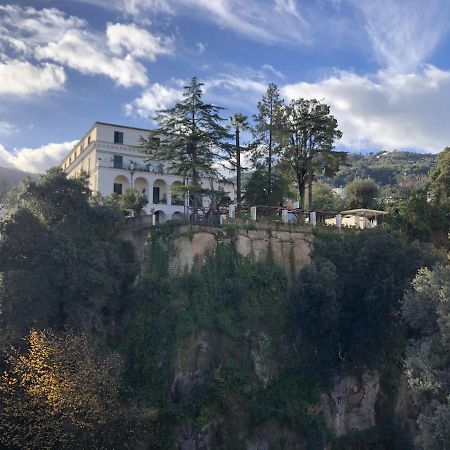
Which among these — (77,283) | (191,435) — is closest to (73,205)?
(77,283)

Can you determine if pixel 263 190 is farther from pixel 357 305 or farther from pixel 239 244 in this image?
pixel 357 305

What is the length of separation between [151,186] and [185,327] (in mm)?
20135

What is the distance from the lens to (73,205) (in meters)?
27.8

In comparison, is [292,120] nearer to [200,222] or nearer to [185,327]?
[200,222]

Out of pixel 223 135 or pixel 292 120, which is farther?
pixel 292 120

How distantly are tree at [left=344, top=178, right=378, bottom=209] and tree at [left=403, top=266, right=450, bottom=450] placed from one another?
2311cm

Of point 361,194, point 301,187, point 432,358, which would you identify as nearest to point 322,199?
point 361,194

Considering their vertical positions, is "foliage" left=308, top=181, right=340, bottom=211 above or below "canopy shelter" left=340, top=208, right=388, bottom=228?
above

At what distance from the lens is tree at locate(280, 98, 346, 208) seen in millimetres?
35375

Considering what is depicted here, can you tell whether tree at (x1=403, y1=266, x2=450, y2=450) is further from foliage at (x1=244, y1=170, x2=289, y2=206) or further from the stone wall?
foliage at (x1=244, y1=170, x2=289, y2=206)

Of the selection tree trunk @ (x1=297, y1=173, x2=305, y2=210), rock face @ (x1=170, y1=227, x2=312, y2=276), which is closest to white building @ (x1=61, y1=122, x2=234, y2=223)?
tree trunk @ (x1=297, y1=173, x2=305, y2=210)

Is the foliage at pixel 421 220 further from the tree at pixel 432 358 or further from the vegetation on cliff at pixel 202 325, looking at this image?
the tree at pixel 432 358

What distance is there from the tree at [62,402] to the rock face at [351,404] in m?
9.58

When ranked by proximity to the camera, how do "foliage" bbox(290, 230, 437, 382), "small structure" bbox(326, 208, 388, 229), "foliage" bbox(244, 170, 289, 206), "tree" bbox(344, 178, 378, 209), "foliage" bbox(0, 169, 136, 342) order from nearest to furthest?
"foliage" bbox(0, 169, 136, 342)
"foliage" bbox(290, 230, 437, 382)
"small structure" bbox(326, 208, 388, 229)
"foliage" bbox(244, 170, 289, 206)
"tree" bbox(344, 178, 378, 209)
